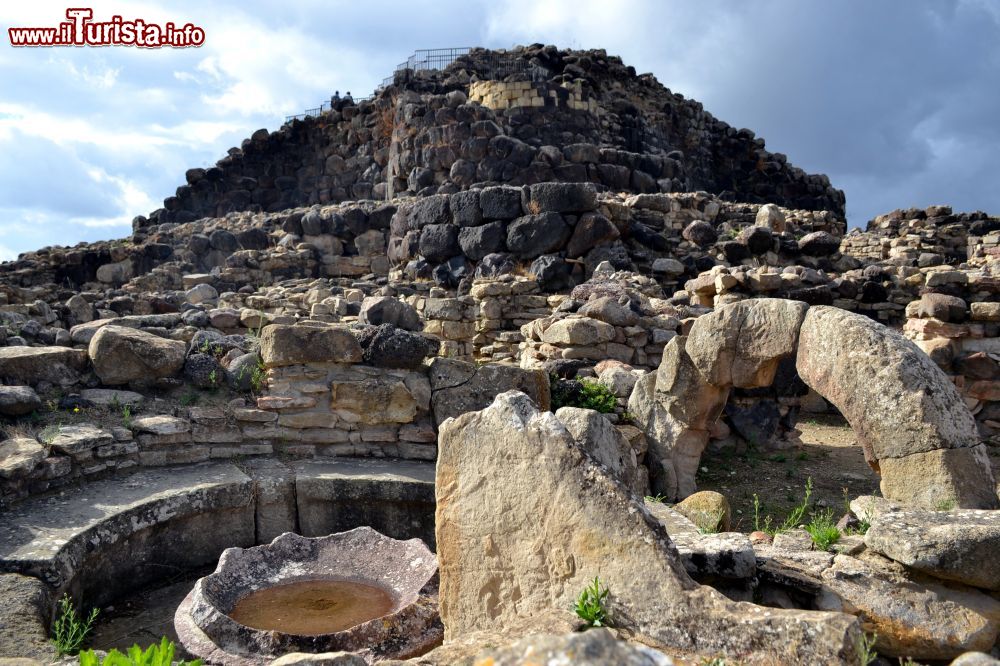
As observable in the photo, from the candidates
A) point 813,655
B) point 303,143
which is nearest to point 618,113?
point 303,143

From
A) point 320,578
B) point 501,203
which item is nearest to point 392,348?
point 320,578

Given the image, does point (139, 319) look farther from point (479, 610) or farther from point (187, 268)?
point (187, 268)

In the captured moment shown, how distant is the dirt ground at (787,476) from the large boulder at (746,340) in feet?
4.31

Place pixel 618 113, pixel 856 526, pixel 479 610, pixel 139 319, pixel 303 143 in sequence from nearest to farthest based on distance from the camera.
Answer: pixel 479 610, pixel 856 526, pixel 139 319, pixel 618 113, pixel 303 143

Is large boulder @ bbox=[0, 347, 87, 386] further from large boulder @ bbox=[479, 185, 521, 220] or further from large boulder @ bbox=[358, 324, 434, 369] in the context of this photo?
large boulder @ bbox=[479, 185, 521, 220]

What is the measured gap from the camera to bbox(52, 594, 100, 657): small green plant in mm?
3193

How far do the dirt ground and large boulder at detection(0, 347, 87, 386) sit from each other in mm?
5325

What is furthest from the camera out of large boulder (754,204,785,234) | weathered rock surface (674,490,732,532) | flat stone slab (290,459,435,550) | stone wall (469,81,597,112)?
stone wall (469,81,597,112)

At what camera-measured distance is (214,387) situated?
19.0ft

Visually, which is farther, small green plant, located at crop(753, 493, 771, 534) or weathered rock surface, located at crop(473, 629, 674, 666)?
small green plant, located at crop(753, 493, 771, 534)

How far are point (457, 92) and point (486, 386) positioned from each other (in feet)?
61.9

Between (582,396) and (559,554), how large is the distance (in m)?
3.64

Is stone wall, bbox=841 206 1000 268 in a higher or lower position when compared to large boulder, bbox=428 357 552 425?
higher

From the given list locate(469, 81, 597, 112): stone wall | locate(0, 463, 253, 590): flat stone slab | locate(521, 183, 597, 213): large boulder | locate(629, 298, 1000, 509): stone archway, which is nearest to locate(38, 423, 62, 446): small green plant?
locate(0, 463, 253, 590): flat stone slab
